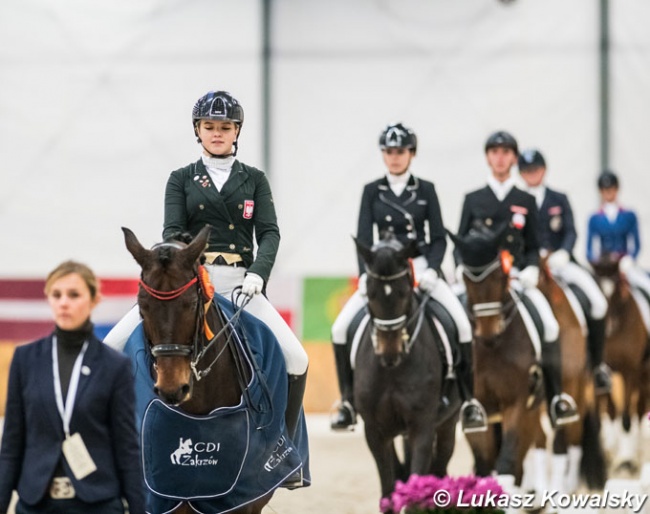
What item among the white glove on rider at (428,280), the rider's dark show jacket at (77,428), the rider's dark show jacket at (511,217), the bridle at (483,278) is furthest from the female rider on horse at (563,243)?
the rider's dark show jacket at (77,428)

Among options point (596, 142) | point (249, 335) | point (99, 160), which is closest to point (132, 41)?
point (99, 160)

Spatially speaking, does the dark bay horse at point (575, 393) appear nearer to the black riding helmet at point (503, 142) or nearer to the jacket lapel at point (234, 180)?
the black riding helmet at point (503, 142)

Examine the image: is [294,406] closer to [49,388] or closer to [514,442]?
[49,388]

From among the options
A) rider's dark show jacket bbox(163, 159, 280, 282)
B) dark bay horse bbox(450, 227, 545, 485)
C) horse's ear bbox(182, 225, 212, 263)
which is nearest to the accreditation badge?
rider's dark show jacket bbox(163, 159, 280, 282)

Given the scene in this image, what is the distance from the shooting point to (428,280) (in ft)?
24.4

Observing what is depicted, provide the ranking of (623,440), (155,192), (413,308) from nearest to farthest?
(413,308)
(623,440)
(155,192)

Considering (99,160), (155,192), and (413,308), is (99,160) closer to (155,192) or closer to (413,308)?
(155,192)

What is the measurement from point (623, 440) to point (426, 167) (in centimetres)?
517

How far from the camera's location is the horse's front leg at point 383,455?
6988mm

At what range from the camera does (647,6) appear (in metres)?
15.4

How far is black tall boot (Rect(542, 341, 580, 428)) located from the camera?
8.77 metres

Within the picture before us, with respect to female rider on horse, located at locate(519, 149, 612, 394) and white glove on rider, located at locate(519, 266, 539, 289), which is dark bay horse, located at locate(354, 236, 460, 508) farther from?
female rider on horse, located at locate(519, 149, 612, 394)

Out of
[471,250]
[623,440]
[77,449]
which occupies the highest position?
[471,250]

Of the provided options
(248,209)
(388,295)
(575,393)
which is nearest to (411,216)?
(388,295)
